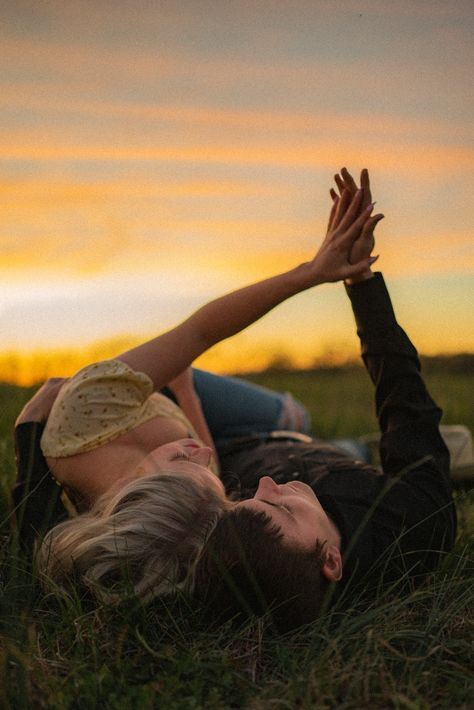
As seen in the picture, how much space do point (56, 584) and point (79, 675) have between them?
0.44 meters

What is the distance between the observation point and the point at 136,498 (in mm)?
2340

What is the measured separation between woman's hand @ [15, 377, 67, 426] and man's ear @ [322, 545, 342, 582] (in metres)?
1.36

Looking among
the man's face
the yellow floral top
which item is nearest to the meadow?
the man's face

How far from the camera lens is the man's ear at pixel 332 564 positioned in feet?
7.32

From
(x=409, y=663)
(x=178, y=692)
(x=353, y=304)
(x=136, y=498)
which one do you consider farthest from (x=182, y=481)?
(x=353, y=304)

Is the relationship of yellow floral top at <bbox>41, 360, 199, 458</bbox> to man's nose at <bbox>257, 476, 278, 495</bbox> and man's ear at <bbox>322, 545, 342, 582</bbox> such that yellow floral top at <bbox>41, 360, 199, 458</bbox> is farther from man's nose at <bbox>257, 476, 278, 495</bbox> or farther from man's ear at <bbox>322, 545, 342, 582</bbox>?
man's ear at <bbox>322, 545, 342, 582</bbox>

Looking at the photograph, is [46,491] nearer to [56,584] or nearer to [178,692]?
[56,584]

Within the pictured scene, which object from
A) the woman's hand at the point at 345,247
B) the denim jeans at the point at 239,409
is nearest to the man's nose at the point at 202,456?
the woman's hand at the point at 345,247

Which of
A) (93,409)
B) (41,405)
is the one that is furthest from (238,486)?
(41,405)

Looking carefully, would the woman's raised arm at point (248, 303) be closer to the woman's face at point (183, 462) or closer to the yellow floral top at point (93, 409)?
the yellow floral top at point (93, 409)

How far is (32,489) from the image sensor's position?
285 cm

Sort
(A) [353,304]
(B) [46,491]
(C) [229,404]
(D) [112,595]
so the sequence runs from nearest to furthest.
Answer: (D) [112,595] → (B) [46,491] → (A) [353,304] → (C) [229,404]

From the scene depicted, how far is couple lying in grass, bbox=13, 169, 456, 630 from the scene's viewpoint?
212 cm

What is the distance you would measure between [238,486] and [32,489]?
75 centimetres
